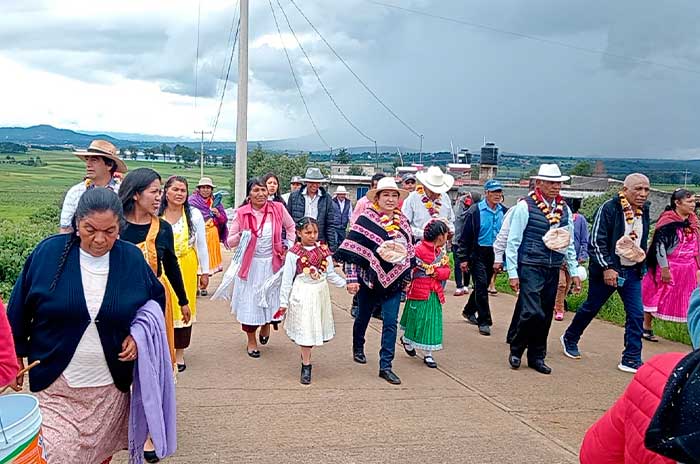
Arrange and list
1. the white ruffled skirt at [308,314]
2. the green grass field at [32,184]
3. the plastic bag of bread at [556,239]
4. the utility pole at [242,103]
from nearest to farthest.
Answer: the white ruffled skirt at [308,314] → the plastic bag of bread at [556,239] → the utility pole at [242,103] → the green grass field at [32,184]

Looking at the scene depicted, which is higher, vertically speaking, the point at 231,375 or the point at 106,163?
the point at 106,163

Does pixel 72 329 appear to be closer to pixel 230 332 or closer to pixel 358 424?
pixel 358 424

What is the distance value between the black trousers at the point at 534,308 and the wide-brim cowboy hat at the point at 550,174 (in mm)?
917

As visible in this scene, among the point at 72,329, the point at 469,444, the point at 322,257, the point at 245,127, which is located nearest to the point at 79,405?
the point at 72,329

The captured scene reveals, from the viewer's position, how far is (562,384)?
21.8 ft

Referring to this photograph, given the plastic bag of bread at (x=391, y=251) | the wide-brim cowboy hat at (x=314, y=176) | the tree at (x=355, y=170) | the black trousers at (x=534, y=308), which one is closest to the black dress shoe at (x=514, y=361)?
the black trousers at (x=534, y=308)

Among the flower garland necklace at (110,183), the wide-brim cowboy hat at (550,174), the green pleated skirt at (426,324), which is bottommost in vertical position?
the green pleated skirt at (426,324)

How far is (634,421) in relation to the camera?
2.40 m

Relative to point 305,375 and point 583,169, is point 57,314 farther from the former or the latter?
point 583,169

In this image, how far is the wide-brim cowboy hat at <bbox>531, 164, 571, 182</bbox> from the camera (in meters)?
6.93

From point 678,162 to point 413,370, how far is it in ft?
76.1

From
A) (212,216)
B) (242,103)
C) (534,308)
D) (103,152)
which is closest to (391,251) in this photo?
(534,308)

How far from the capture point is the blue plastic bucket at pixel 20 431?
246 cm

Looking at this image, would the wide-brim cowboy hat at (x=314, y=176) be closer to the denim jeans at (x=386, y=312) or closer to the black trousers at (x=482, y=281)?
the black trousers at (x=482, y=281)
